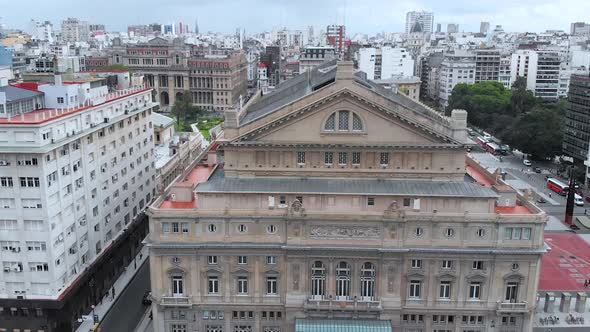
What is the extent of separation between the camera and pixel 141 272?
80250 mm

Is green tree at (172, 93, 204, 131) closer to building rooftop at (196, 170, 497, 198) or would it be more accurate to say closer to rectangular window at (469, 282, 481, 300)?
building rooftop at (196, 170, 497, 198)

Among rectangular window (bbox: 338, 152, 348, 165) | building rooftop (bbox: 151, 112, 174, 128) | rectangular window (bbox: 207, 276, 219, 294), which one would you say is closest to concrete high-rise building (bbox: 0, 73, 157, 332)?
rectangular window (bbox: 207, 276, 219, 294)

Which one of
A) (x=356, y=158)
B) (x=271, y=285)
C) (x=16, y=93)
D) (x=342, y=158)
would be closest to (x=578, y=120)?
(x=356, y=158)

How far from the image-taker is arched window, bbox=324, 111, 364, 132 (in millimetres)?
60562

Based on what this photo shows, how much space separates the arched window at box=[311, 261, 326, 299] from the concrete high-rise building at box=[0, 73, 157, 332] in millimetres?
26808

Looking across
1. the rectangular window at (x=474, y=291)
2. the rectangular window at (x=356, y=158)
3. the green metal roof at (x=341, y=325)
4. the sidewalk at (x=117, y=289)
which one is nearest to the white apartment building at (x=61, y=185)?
the sidewalk at (x=117, y=289)

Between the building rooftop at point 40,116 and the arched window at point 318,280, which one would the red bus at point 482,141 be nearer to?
the arched window at point 318,280

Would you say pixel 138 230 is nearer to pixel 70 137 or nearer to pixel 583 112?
pixel 70 137

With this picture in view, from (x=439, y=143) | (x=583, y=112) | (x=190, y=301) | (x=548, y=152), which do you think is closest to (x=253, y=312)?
(x=190, y=301)

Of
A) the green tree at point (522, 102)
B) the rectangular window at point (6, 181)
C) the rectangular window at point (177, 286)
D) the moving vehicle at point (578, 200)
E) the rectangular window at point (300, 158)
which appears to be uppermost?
the rectangular window at point (300, 158)

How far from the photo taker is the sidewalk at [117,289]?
64.9 metres

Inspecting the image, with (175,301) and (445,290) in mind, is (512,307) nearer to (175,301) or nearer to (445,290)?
(445,290)

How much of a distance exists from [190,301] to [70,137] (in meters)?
22.7

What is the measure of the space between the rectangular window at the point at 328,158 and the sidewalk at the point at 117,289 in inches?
1297
